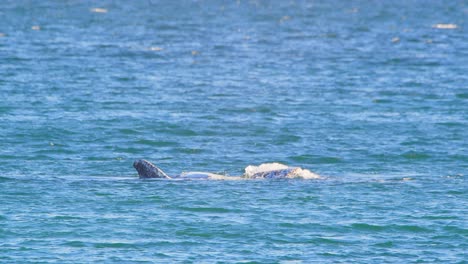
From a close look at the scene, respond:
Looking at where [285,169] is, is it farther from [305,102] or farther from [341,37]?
[341,37]

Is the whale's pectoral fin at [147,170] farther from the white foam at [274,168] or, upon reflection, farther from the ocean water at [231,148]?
the white foam at [274,168]

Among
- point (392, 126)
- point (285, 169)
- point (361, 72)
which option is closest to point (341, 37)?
point (361, 72)

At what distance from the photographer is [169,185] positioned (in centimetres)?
2706

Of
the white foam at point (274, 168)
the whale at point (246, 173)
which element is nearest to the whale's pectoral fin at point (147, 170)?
the whale at point (246, 173)

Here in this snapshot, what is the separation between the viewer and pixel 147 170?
1099 inches

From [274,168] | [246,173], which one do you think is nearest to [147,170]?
[246,173]

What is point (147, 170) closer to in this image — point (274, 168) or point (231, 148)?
point (274, 168)

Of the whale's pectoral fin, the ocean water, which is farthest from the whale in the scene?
the ocean water

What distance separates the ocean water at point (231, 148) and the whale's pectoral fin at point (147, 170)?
0.52 metres

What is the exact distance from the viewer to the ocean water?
22031 millimetres

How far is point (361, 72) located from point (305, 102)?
11722mm

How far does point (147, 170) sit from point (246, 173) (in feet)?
8.32

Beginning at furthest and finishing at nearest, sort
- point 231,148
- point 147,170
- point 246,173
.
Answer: point 231,148, point 246,173, point 147,170

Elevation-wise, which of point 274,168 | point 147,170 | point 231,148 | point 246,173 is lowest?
point 147,170
